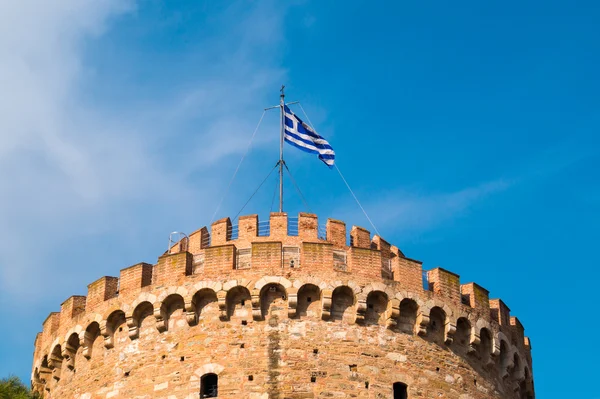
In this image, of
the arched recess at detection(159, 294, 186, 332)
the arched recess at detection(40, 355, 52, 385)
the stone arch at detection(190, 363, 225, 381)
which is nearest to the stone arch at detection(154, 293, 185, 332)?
the arched recess at detection(159, 294, 186, 332)

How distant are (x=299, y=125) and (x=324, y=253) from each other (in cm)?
708

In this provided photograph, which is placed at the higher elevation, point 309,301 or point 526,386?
point 309,301

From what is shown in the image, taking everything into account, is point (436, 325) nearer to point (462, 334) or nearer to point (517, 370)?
point (462, 334)

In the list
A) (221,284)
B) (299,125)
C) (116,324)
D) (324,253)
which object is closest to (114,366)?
(116,324)

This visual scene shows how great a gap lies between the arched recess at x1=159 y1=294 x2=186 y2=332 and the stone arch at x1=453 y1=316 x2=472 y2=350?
7590 millimetres

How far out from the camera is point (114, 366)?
Result: 35688mm

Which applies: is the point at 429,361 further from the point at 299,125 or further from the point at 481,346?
the point at 299,125

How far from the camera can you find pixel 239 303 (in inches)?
1379

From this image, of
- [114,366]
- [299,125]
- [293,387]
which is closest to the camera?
[293,387]

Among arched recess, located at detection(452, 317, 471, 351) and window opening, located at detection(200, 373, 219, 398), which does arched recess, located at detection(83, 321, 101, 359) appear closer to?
window opening, located at detection(200, 373, 219, 398)

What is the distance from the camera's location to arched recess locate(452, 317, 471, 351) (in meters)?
36.4

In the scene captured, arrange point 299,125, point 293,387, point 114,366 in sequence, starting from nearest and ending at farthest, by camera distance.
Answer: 1. point 293,387
2. point 114,366
3. point 299,125

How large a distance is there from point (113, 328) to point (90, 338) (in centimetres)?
89

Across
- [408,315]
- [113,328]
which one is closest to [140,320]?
[113,328]
